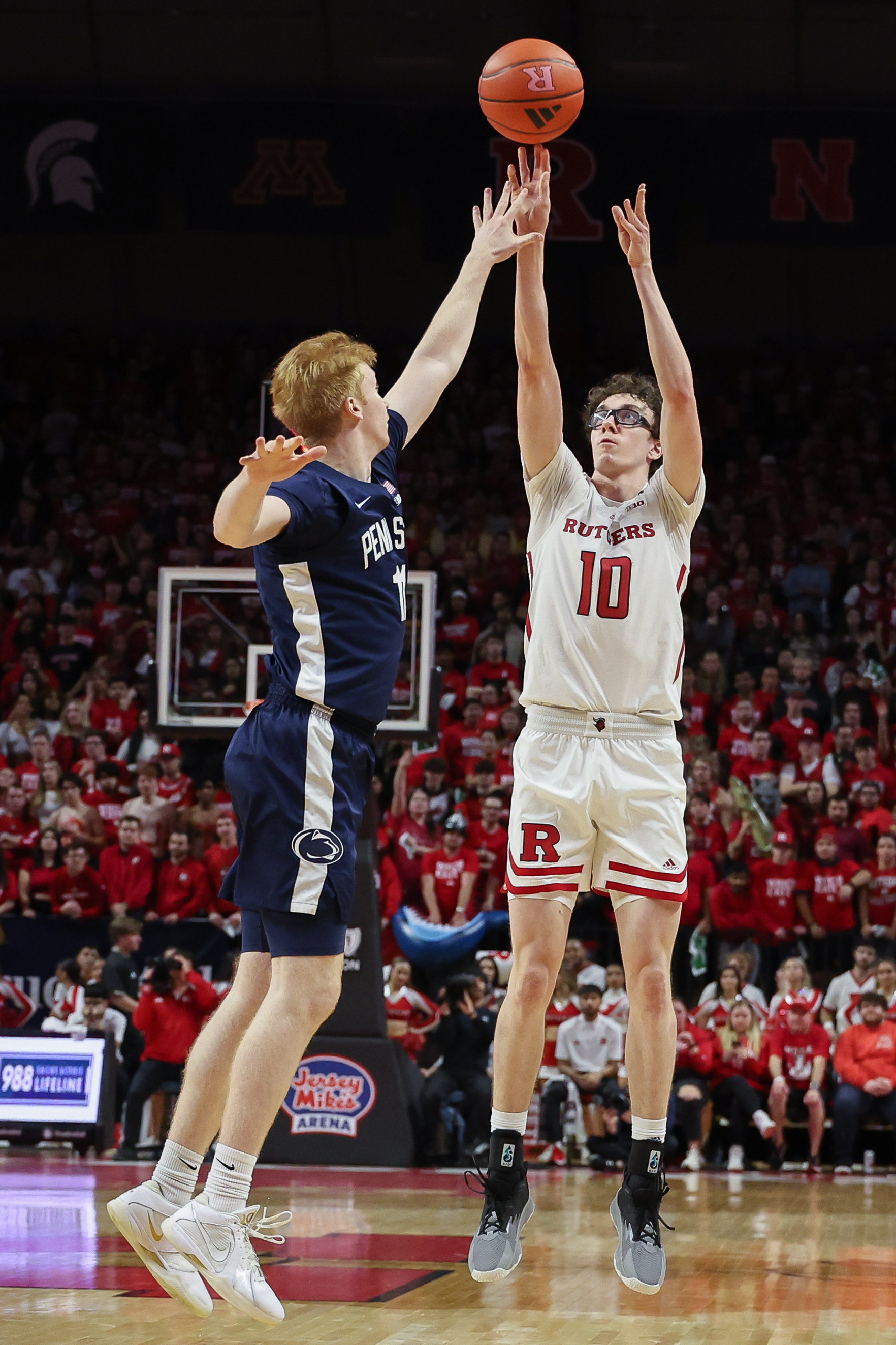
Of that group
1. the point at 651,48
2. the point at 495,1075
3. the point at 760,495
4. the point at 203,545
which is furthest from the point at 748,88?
the point at 495,1075

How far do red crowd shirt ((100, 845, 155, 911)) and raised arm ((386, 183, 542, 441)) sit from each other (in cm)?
922

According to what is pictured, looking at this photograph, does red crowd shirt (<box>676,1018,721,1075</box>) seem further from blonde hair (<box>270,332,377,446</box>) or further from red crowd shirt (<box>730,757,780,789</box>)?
blonde hair (<box>270,332,377,446</box>)

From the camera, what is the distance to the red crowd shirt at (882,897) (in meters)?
13.4

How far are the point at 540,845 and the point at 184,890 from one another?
346 inches

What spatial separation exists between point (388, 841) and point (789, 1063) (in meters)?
4.12

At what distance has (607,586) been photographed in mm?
5625

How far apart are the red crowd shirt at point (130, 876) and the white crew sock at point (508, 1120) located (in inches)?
354

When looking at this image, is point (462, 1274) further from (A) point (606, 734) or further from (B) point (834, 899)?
(B) point (834, 899)

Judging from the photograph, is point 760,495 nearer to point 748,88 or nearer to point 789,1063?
point 748,88

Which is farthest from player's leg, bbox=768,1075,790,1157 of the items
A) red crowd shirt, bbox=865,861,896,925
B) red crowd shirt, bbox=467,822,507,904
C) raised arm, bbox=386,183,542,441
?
raised arm, bbox=386,183,542,441

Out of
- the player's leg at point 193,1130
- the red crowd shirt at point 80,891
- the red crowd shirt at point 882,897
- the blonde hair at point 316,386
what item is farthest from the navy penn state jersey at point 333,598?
the red crowd shirt at point 80,891

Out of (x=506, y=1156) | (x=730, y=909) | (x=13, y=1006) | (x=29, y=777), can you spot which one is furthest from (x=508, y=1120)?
(x=29, y=777)

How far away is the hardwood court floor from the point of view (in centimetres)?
536

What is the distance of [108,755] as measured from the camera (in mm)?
15891
